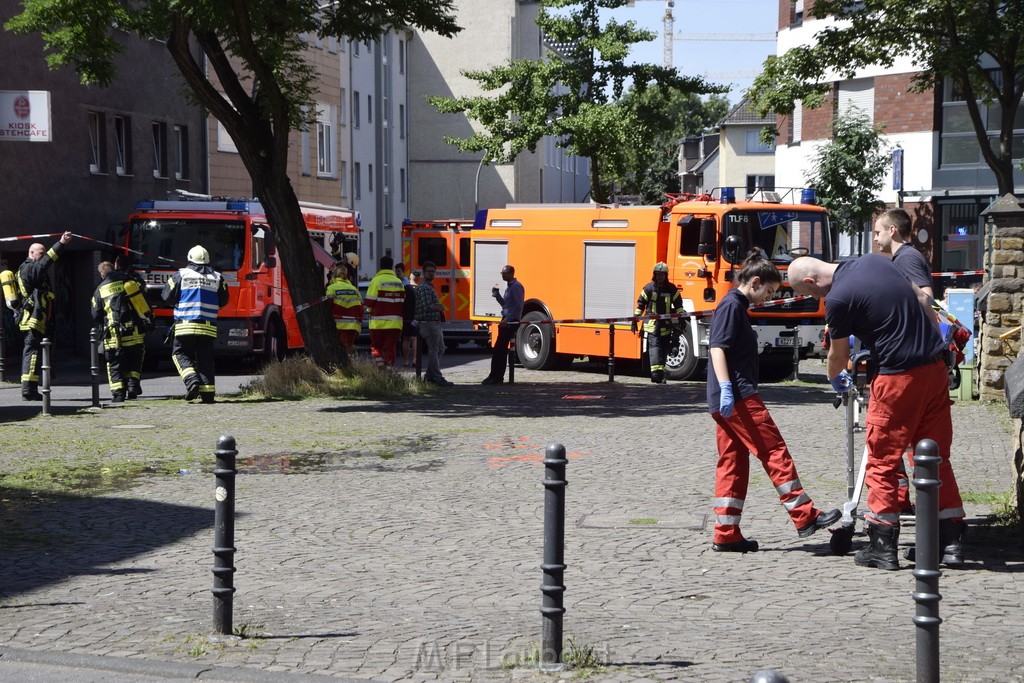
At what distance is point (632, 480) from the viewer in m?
11.4

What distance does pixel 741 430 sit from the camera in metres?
8.48

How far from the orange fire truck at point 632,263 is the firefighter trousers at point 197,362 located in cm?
676

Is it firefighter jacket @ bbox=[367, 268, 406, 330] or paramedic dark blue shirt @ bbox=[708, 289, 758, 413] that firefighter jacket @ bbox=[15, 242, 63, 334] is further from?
paramedic dark blue shirt @ bbox=[708, 289, 758, 413]

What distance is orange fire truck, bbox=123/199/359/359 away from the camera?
2431cm

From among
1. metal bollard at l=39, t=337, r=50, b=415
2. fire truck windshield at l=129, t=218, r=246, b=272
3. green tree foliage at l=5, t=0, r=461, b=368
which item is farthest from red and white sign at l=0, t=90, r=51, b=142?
metal bollard at l=39, t=337, r=50, b=415

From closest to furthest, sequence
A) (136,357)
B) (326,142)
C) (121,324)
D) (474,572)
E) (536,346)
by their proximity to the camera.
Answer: (474,572) < (121,324) < (136,357) < (536,346) < (326,142)

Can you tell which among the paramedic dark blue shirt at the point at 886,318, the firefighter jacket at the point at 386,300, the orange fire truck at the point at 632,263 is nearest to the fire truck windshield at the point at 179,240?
the firefighter jacket at the point at 386,300

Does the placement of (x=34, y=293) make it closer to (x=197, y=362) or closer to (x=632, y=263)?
(x=197, y=362)

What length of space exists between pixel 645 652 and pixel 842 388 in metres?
3.43

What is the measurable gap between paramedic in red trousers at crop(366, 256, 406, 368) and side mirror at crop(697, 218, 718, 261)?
14.8 ft

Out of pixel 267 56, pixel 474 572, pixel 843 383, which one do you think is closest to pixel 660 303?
pixel 267 56

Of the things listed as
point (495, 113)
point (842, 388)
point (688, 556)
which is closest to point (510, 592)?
point (688, 556)

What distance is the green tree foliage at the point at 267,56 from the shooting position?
1781 cm

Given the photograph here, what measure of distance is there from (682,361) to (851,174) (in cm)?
1546
